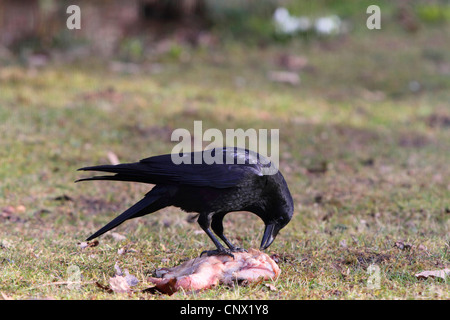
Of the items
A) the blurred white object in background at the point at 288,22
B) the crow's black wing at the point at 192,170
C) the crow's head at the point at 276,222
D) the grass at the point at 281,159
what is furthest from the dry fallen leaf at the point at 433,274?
the blurred white object in background at the point at 288,22

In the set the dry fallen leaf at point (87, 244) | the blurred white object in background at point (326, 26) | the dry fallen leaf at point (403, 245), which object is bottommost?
the dry fallen leaf at point (87, 244)

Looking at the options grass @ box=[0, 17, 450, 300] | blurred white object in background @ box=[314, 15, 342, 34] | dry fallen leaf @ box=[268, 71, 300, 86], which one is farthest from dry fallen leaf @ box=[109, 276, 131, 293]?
blurred white object in background @ box=[314, 15, 342, 34]

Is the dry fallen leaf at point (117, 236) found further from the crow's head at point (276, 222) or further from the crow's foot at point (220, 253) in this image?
the crow's head at point (276, 222)

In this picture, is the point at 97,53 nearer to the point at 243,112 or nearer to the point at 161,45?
the point at 161,45

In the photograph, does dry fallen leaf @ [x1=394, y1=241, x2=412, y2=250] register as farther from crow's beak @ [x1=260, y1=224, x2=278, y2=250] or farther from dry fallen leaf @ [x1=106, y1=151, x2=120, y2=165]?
dry fallen leaf @ [x1=106, y1=151, x2=120, y2=165]

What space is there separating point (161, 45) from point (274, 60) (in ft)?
6.47

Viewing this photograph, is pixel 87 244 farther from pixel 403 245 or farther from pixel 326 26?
pixel 326 26

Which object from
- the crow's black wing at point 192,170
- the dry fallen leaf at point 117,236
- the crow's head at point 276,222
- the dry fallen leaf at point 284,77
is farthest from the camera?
the dry fallen leaf at point 284,77

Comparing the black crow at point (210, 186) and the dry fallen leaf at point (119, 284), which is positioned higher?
the black crow at point (210, 186)

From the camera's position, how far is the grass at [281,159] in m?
3.84

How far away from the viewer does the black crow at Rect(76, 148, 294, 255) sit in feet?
12.3

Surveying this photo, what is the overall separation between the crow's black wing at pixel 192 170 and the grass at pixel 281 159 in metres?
0.55

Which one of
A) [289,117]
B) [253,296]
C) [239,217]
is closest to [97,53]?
[289,117]

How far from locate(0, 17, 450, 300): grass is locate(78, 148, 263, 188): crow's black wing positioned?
0.55 meters
